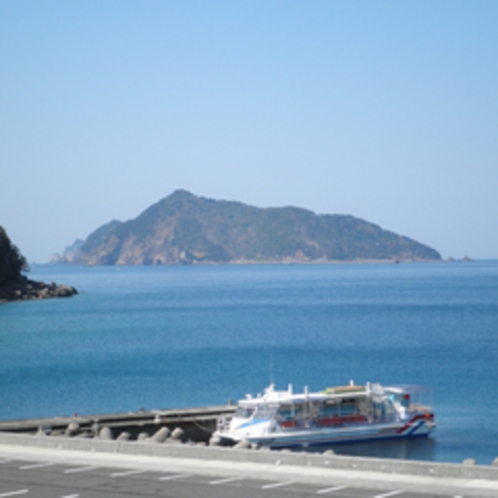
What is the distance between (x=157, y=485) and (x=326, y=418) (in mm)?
23038

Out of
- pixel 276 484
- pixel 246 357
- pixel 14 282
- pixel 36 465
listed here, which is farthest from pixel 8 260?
pixel 276 484

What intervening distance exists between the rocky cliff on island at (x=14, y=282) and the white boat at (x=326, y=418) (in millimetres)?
108279

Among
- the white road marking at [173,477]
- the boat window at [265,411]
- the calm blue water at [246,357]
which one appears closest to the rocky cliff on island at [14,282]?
the calm blue water at [246,357]

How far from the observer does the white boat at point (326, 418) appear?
38562mm

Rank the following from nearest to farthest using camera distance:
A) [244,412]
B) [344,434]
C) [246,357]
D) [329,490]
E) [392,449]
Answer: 1. [329,490]
2. [244,412]
3. [392,449]
4. [344,434]
5. [246,357]

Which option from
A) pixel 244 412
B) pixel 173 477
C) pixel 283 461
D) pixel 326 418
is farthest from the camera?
pixel 326 418

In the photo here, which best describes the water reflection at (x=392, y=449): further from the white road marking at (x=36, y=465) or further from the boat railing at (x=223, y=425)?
the white road marking at (x=36, y=465)

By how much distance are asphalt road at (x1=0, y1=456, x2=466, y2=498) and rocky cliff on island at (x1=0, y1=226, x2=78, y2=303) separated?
126 meters

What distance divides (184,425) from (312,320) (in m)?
76.4

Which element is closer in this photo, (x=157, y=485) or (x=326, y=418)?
(x=157, y=485)

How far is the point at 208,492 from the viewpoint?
17.7 metres

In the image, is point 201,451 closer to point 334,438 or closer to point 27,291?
point 334,438

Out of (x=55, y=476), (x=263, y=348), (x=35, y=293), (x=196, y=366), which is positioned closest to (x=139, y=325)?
(x=263, y=348)

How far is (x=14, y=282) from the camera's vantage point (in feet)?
508
